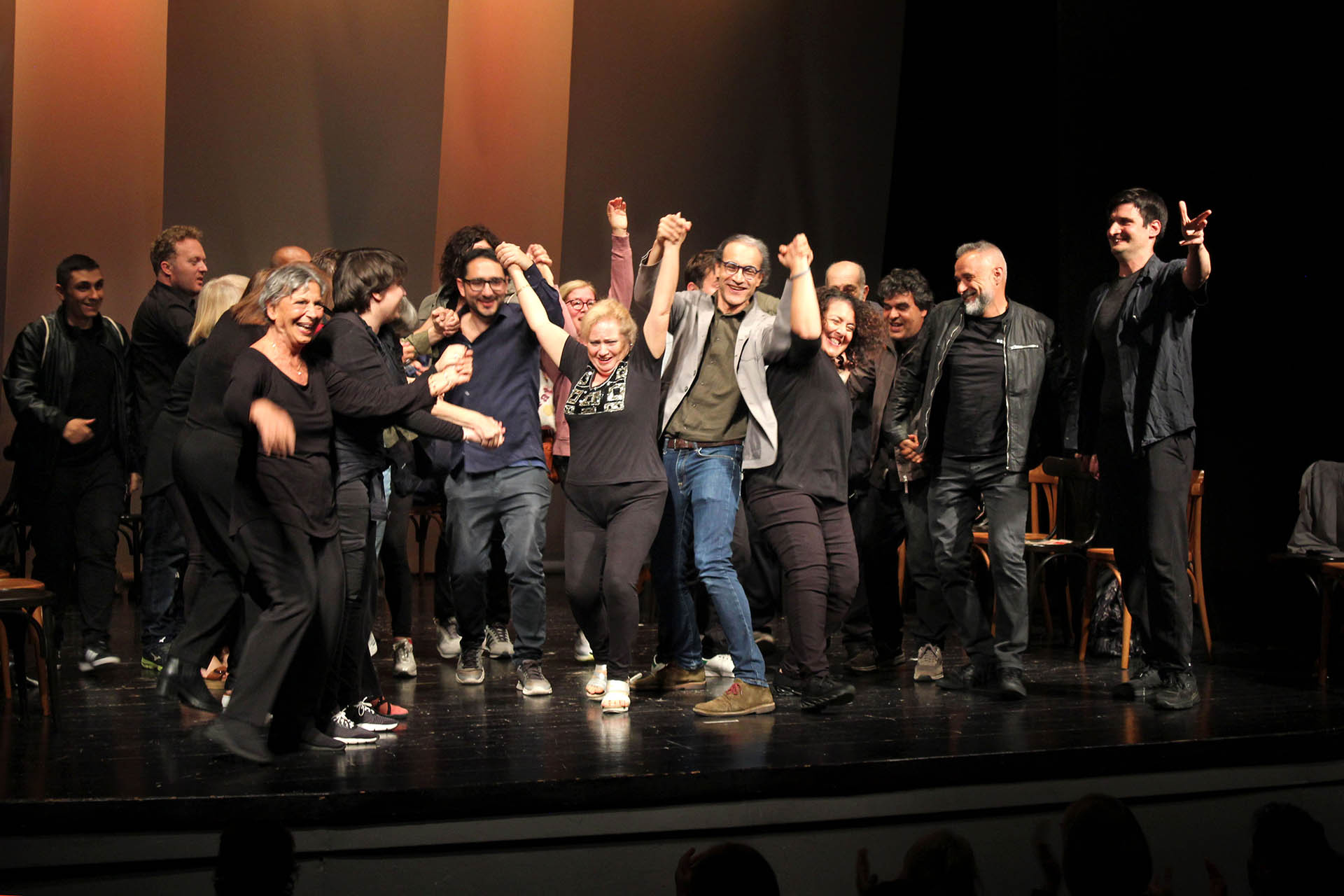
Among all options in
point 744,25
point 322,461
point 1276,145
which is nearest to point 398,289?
point 322,461

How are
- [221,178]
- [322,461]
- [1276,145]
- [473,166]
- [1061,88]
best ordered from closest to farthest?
Answer: [322,461]
[1276,145]
[1061,88]
[221,178]
[473,166]

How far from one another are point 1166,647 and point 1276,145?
2.53 metres

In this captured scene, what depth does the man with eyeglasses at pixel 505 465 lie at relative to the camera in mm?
4254

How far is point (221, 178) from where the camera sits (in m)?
7.31

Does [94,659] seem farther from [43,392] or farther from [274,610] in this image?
[274,610]

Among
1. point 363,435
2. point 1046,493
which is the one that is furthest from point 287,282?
point 1046,493

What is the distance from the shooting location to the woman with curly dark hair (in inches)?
153

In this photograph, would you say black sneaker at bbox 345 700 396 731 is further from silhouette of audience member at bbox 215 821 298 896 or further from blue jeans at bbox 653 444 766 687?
silhouette of audience member at bbox 215 821 298 896

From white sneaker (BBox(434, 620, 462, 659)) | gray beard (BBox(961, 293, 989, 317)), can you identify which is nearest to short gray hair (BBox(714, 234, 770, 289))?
gray beard (BBox(961, 293, 989, 317))

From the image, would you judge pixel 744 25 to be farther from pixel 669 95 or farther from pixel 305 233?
pixel 305 233

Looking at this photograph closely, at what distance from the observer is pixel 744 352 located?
3959mm

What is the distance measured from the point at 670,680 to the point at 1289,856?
255 centimetres

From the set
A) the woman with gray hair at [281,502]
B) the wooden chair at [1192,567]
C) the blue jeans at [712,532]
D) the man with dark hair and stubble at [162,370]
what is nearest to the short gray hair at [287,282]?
the woman with gray hair at [281,502]

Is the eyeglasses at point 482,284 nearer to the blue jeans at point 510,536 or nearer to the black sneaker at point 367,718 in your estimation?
the blue jeans at point 510,536
